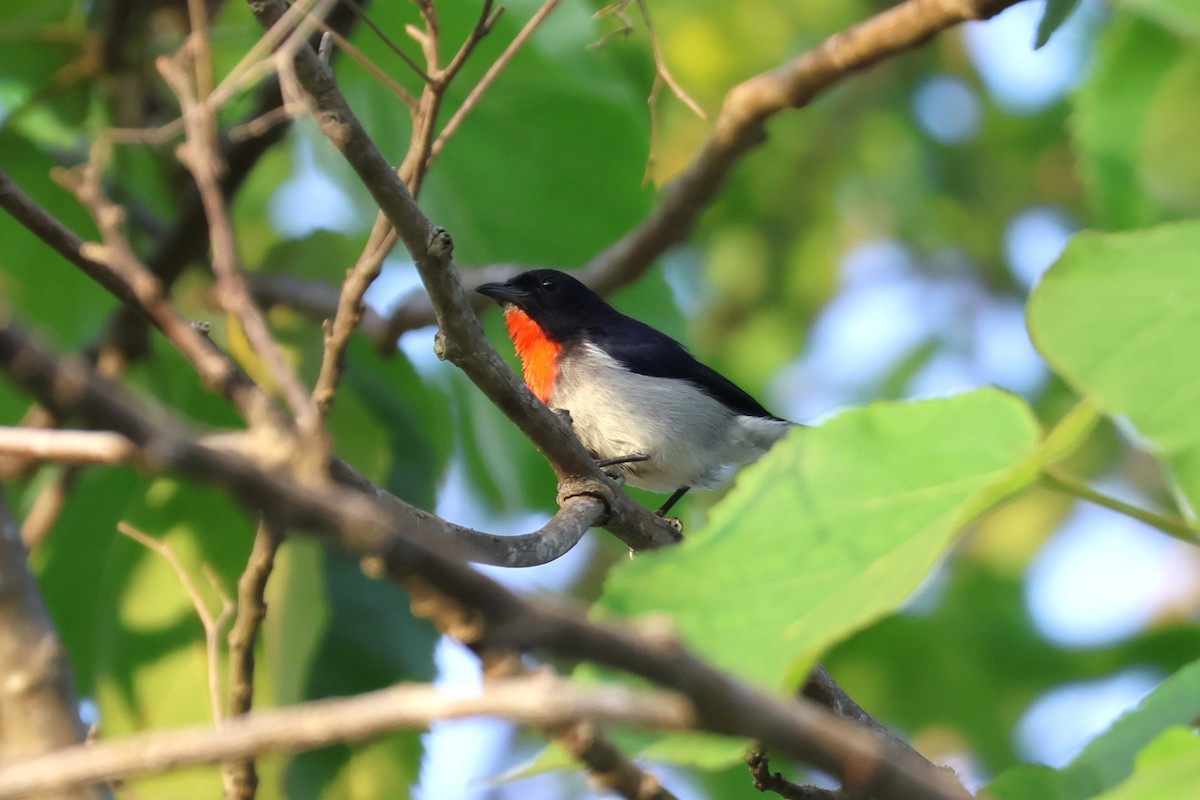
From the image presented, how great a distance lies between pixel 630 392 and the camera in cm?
570

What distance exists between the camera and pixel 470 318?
7.95 ft

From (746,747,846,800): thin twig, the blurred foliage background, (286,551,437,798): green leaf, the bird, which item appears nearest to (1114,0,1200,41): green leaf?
the blurred foliage background

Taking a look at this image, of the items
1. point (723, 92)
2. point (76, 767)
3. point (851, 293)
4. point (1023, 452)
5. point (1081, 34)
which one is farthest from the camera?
point (851, 293)

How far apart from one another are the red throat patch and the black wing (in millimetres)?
223

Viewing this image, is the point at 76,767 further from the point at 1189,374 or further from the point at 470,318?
the point at 470,318

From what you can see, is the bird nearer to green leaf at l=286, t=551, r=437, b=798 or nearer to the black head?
the black head

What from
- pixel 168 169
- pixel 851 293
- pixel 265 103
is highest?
pixel 265 103

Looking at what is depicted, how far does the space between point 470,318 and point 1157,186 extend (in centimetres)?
164

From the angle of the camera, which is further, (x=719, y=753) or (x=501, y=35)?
(x=501, y=35)

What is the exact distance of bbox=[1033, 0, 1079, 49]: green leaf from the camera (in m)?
2.70

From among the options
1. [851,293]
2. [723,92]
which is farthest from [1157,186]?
[851,293]

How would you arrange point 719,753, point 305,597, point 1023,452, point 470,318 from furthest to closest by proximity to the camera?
point 305,597, point 470,318, point 1023,452, point 719,753

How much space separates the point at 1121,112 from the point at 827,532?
2.22 m

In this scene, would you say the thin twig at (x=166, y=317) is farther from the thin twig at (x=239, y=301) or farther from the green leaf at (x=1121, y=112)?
the green leaf at (x=1121, y=112)
